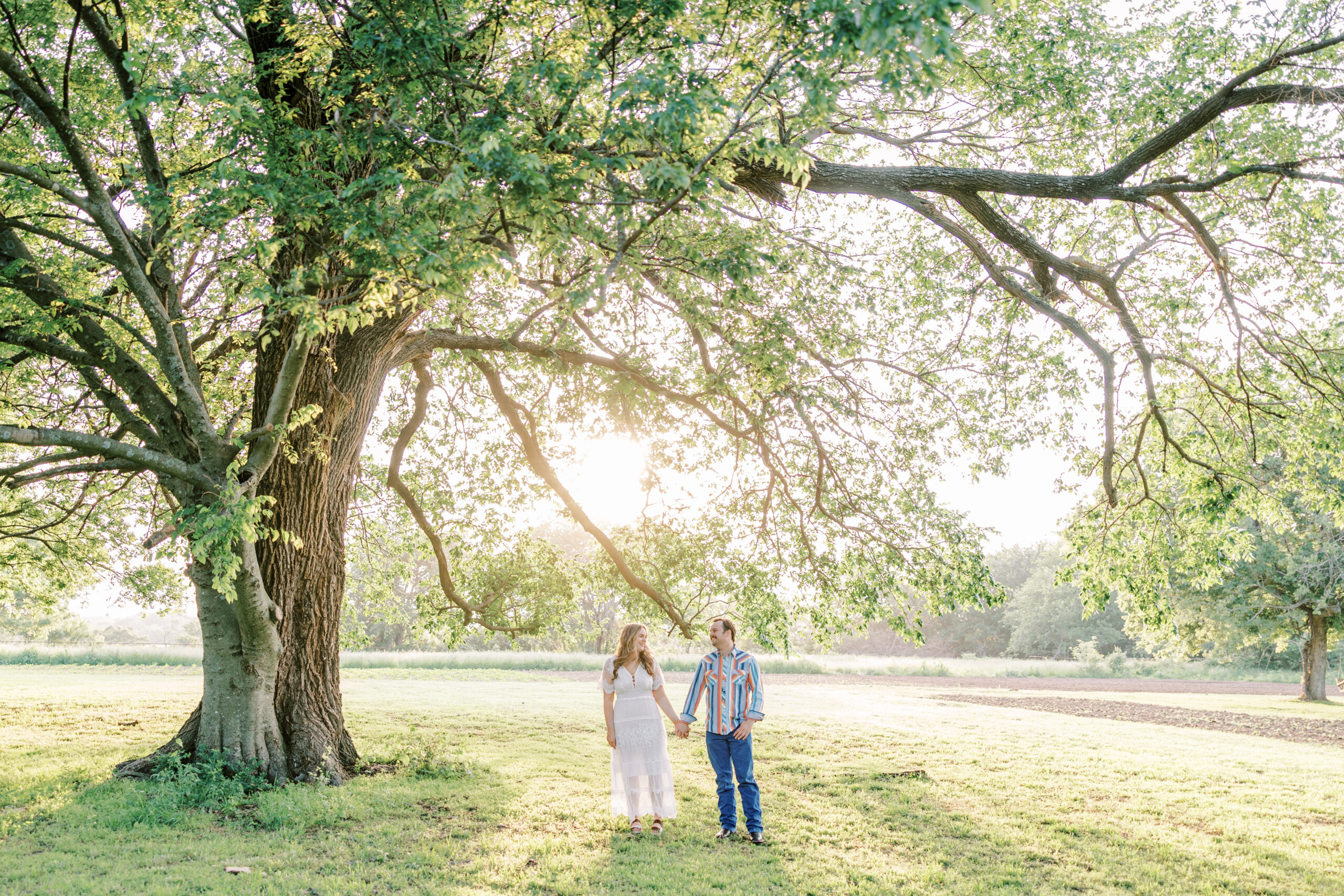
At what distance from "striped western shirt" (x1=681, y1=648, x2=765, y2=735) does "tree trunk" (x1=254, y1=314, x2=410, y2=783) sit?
4.26 m

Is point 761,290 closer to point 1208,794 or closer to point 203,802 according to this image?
→ point 203,802

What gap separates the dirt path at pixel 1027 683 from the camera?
30.4m

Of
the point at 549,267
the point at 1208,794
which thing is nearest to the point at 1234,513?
the point at 1208,794

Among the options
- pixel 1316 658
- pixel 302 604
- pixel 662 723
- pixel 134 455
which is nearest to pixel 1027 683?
pixel 1316 658

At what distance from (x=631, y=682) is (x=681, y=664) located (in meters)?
27.8

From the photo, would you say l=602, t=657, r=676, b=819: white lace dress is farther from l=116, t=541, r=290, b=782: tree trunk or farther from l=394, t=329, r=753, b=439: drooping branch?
l=116, t=541, r=290, b=782: tree trunk

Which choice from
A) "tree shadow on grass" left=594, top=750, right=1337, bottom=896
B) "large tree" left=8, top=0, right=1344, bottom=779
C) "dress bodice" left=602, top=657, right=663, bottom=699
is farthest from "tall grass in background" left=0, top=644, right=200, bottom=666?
"tree shadow on grass" left=594, top=750, right=1337, bottom=896

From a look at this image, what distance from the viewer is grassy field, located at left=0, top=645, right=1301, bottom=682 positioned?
33.6 metres

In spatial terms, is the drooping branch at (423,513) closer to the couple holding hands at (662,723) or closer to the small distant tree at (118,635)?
the couple holding hands at (662,723)

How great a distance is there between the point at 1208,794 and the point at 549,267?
10.4 m

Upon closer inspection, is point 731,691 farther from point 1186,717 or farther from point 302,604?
point 1186,717

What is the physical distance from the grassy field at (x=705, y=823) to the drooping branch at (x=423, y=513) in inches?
73.7

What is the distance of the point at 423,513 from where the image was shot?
12281 mm

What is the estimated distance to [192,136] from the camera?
9.10m
